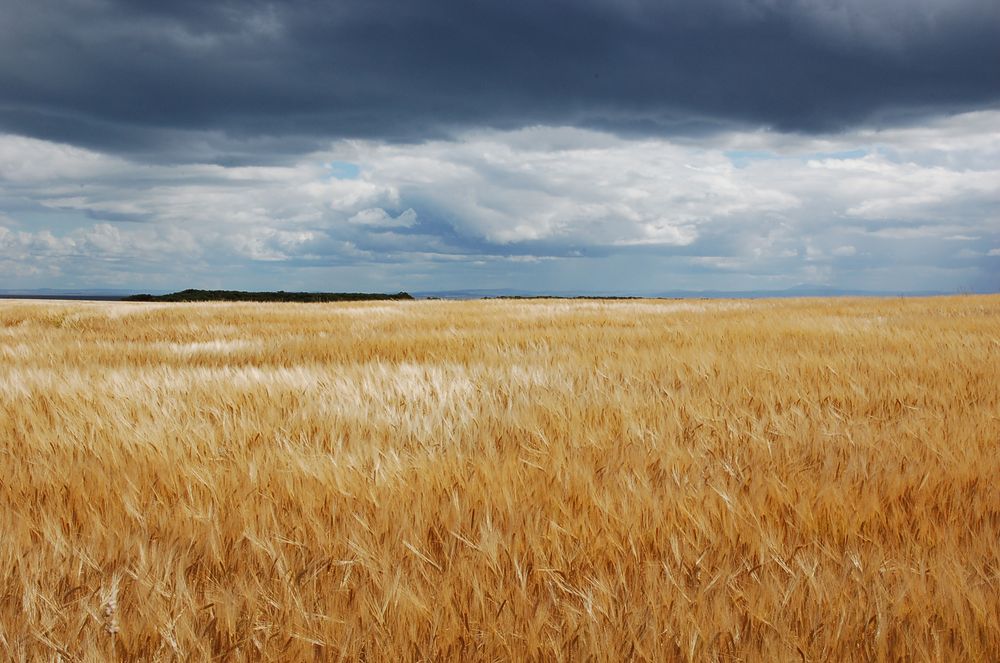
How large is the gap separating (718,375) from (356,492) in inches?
132

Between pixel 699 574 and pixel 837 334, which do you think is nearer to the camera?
pixel 699 574

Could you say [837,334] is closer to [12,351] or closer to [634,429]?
[634,429]

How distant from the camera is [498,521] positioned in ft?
6.64

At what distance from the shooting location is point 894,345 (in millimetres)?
6957

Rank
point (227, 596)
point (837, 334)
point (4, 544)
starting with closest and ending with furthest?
point (227, 596) → point (4, 544) → point (837, 334)

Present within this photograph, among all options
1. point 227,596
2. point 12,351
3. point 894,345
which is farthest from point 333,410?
point 894,345

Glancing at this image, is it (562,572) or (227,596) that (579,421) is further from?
(227,596)

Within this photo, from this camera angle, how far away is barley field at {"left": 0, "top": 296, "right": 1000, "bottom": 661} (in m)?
1.45

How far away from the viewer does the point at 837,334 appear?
27.2 feet

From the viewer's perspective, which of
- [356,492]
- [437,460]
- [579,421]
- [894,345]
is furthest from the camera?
[894,345]

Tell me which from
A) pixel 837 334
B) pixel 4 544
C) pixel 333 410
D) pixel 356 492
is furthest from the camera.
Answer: pixel 837 334

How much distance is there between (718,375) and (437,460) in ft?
9.53

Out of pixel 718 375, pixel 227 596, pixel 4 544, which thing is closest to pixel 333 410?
pixel 4 544

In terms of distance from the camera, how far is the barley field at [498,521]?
1.45 meters
